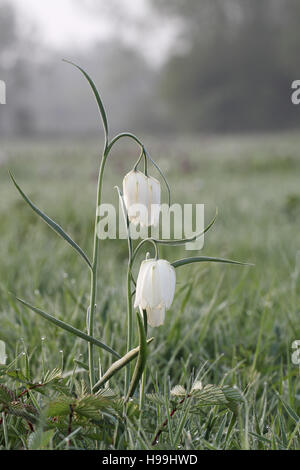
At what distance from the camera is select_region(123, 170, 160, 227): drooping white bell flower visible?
0.65 metres

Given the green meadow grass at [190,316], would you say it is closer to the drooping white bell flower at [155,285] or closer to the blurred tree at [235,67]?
the drooping white bell flower at [155,285]

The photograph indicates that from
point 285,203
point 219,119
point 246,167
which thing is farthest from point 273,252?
point 219,119

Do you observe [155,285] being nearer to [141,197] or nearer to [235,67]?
[141,197]

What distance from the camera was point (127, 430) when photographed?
0.68 meters

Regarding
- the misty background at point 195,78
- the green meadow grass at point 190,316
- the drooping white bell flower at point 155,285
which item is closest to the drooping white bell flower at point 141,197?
the drooping white bell flower at point 155,285

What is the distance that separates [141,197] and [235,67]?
70.9 ft

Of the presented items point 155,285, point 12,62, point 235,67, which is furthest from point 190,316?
point 12,62

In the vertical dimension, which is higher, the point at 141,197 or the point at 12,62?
the point at 12,62

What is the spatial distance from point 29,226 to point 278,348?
4.92ft

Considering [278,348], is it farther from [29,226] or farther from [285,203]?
[285,203]

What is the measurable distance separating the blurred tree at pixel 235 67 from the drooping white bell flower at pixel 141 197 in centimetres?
1951

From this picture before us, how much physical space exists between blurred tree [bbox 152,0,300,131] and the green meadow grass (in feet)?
55.5

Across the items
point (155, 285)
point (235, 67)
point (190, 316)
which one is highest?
point (235, 67)

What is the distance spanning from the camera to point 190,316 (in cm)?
131
